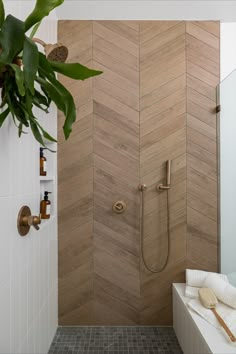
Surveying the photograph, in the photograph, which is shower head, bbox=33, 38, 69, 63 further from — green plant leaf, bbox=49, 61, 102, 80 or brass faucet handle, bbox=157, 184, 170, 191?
brass faucet handle, bbox=157, 184, 170, 191

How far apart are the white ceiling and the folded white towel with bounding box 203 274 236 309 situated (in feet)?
6.61

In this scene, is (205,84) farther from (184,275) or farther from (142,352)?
(142,352)

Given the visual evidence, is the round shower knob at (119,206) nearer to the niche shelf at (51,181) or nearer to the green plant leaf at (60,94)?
the niche shelf at (51,181)

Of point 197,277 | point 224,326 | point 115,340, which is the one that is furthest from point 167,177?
point 115,340

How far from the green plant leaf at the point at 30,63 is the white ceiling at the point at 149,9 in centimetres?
143

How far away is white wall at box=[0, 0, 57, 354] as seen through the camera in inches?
43.3

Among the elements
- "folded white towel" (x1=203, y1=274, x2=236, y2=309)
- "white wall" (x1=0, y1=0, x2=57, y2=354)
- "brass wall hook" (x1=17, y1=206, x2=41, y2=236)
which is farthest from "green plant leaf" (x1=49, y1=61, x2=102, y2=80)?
"folded white towel" (x1=203, y1=274, x2=236, y2=309)

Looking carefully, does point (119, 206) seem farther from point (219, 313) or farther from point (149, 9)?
point (149, 9)

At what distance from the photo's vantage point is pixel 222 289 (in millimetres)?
1720

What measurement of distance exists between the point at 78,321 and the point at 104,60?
2.11 m

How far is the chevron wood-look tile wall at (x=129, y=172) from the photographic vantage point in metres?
2.06

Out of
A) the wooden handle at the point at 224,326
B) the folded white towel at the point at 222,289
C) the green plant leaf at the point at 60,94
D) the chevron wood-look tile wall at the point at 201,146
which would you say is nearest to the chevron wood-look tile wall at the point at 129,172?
the chevron wood-look tile wall at the point at 201,146

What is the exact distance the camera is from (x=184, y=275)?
6.80 ft

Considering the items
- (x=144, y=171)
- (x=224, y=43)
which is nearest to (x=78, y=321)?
(x=144, y=171)
